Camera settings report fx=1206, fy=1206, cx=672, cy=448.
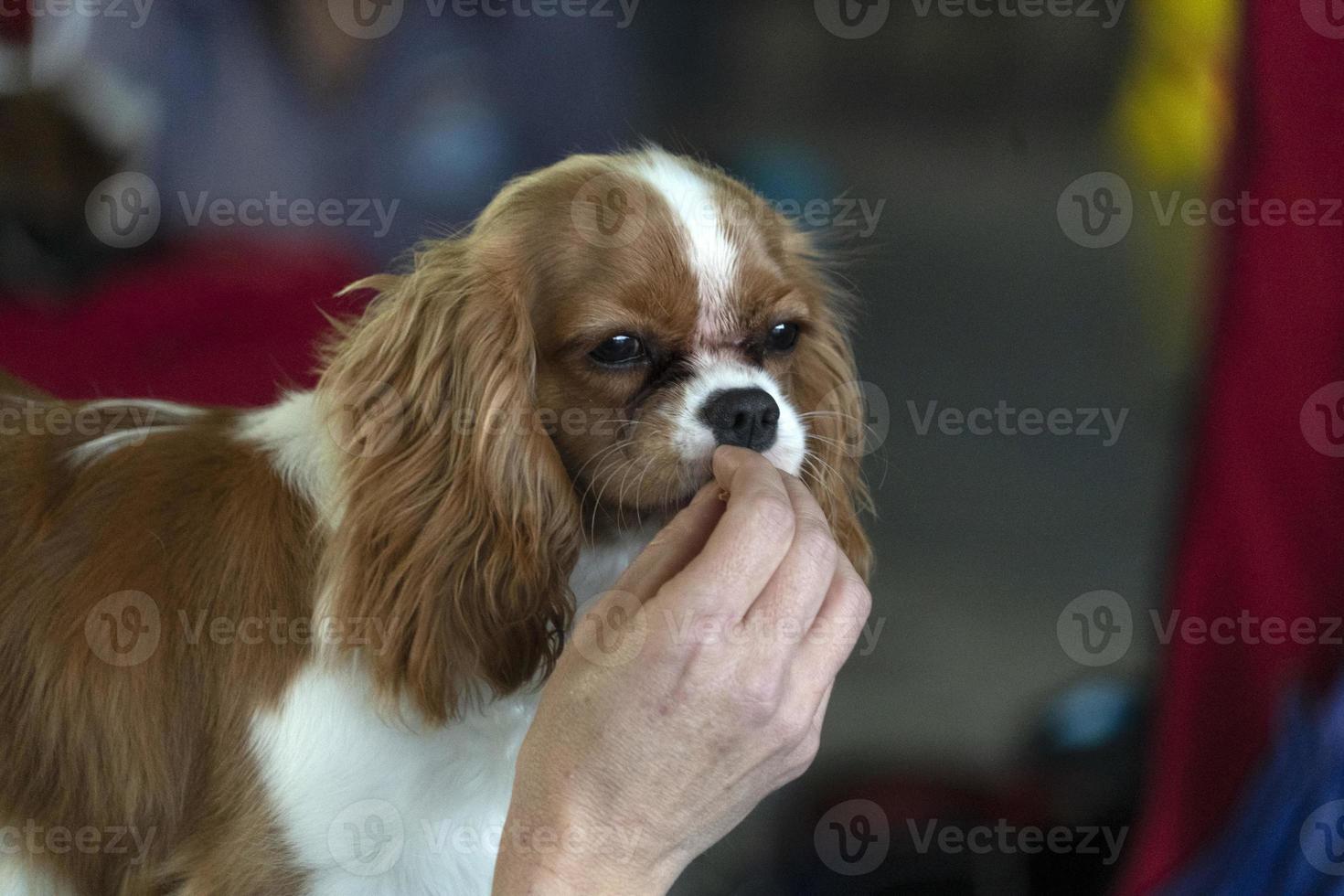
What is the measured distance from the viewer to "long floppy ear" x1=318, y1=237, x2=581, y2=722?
1.33 m

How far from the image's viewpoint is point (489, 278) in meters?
1.39

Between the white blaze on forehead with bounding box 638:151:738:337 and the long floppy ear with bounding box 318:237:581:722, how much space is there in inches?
8.0

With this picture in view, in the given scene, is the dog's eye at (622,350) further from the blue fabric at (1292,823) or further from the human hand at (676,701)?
the blue fabric at (1292,823)

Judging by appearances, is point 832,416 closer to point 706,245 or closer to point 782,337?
point 782,337

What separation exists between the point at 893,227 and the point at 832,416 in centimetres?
41

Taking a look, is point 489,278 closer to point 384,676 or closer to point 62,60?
point 384,676

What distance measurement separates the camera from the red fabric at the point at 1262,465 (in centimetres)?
166

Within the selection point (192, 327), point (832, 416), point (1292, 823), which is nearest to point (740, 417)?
point (832, 416)

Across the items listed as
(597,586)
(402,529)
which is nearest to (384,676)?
(402,529)

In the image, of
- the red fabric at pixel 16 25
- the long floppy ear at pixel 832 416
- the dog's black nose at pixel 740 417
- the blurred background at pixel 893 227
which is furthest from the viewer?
the red fabric at pixel 16 25

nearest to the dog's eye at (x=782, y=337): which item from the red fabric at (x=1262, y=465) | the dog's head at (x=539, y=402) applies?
the dog's head at (x=539, y=402)

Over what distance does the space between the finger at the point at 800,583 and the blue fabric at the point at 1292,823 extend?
96cm

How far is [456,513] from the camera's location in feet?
4.44

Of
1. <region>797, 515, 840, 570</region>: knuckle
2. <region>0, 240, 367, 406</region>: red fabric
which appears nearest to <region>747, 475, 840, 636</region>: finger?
<region>797, 515, 840, 570</region>: knuckle
